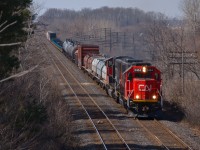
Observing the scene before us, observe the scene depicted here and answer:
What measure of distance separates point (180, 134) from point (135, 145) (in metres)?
2.99

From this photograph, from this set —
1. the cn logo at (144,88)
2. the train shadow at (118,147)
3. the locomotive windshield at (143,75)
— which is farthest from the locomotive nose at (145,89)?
the train shadow at (118,147)

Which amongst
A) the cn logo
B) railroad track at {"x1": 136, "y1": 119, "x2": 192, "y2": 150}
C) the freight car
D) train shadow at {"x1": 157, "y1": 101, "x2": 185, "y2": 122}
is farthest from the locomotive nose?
the freight car

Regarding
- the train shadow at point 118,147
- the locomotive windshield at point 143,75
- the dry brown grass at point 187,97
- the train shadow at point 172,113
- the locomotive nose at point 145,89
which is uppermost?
the locomotive windshield at point 143,75

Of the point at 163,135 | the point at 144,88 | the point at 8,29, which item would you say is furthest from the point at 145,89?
the point at 8,29

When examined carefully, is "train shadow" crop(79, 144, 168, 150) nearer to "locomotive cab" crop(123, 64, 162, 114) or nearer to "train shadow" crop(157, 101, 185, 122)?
"locomotive cab" crop(123, 64, 162, 114)

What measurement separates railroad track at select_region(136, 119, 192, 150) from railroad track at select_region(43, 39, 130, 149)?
4.60 feet

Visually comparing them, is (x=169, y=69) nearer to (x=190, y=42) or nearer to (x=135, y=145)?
(x=190, y=42)

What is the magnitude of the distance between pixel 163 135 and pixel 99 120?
4.48 metres

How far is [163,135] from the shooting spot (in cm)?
2064

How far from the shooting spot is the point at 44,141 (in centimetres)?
1750

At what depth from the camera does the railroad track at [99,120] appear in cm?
1909

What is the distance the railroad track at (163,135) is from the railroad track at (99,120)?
140 centimetres

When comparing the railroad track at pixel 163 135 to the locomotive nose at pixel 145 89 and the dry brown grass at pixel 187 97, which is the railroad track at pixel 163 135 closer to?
the locomotive nose at pixel 145 89

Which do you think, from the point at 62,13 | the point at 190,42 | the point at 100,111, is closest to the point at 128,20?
A: the point at 62,13
